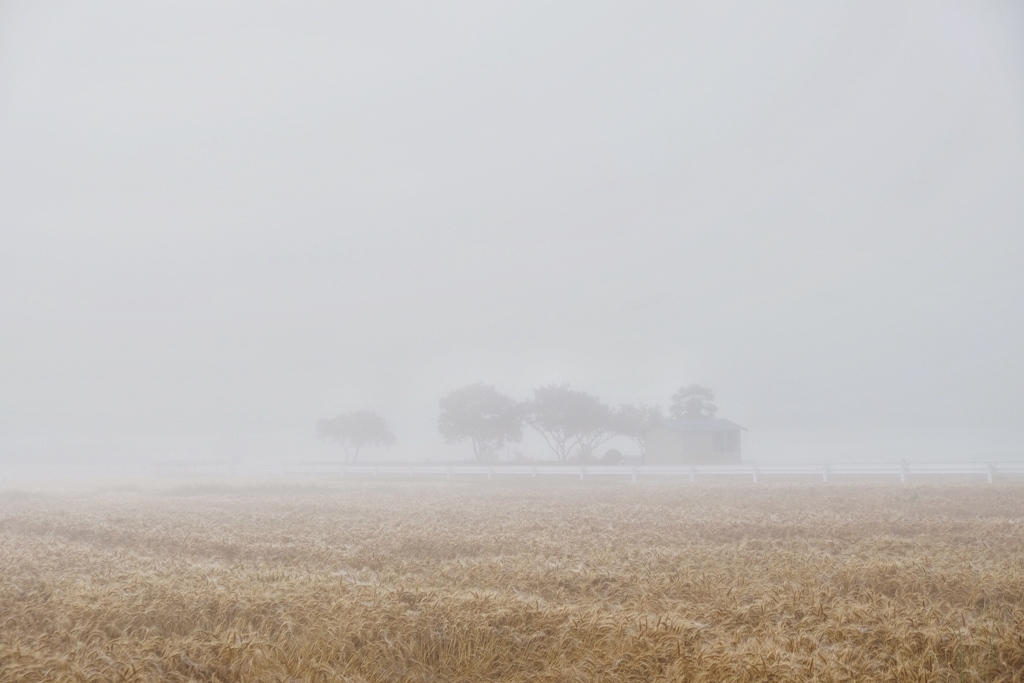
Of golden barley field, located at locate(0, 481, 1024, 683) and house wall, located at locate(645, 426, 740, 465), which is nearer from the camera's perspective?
golden barley field, located at locate(0, 481, 1024, 683)

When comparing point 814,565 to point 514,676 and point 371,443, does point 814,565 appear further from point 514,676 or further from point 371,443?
point 371,443

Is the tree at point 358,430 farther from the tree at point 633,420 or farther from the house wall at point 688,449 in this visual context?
the house wall at point 688,449

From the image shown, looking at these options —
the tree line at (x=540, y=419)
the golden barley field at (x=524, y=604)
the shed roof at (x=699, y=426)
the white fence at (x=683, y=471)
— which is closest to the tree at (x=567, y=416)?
the tree line at (x=540, y=419)

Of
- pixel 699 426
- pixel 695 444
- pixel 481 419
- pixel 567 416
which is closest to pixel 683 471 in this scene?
pixel 695 444

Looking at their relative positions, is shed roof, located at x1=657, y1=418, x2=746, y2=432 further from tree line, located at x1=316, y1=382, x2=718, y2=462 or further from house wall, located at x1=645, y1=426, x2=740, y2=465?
tree line, located at x1=316, y1=382, x2=718, y2=462

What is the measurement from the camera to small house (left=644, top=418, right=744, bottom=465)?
62.7m

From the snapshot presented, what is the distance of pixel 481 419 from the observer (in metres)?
80.8

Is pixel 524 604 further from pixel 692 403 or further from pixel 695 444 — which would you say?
pixel 692 403

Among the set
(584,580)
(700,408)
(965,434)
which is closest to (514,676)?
(584,580)

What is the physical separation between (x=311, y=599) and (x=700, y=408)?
97.4 meters

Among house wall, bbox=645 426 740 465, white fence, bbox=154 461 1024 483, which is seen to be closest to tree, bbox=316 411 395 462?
white fence, bbox=154 461 1024 483

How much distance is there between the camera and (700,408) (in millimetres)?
100812

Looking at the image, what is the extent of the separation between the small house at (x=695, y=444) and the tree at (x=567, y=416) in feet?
44.6

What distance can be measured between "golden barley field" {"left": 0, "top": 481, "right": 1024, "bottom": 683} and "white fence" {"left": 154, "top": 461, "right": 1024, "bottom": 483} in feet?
88.7
